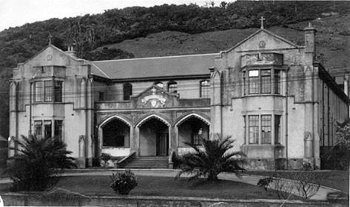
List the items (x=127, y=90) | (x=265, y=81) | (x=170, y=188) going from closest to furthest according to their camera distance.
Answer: (x=170, y=188) < (x=265, y=81) < (x=127, y=90)

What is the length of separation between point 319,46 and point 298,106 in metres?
52.0

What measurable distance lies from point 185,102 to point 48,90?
10.4 meters

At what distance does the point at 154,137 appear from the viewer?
4841 centimetres

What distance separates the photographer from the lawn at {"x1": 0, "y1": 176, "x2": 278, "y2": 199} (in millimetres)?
29105

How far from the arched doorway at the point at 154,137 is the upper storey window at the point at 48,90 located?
6775 mm

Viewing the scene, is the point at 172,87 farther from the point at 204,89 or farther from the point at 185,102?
the point at 185,102

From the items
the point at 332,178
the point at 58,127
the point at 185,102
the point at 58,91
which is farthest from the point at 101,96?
the point at 332,178

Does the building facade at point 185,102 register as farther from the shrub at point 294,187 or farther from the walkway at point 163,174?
the shrub at point 294,187

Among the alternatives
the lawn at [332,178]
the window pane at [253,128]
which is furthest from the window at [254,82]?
the lawn at [332,178]

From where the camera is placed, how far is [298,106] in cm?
4166

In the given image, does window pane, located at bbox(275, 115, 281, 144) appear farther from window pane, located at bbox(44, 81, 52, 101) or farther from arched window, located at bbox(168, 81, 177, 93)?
window pane, located at bbox(44, 81, 52, 101)

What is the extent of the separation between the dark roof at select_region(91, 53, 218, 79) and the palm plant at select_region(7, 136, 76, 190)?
1618 cm

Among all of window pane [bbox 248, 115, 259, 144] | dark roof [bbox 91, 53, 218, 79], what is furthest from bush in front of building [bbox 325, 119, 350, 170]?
dark roof [bbox 91, 53, 218, 79]

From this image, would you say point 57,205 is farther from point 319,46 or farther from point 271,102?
point 319,46
